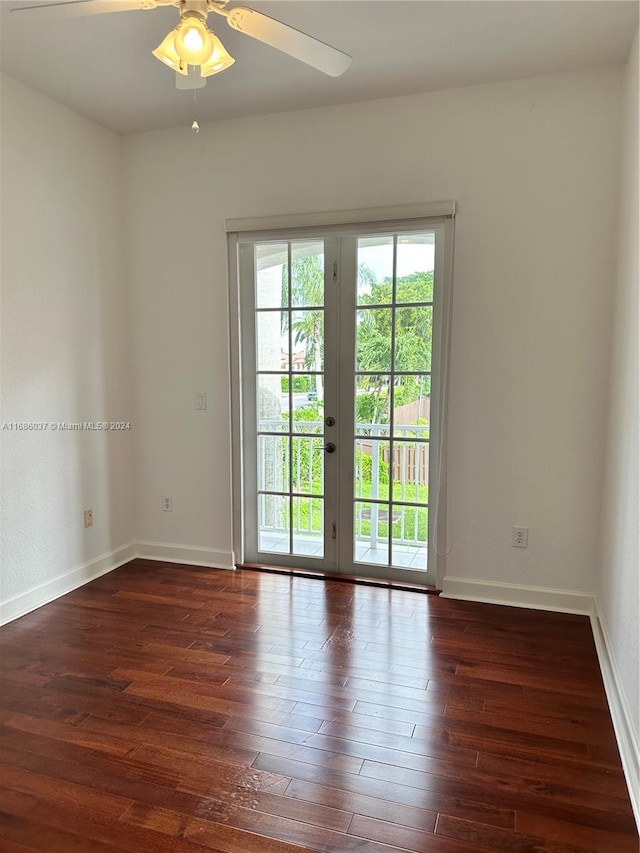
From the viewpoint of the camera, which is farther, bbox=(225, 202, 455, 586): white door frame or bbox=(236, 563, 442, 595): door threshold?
bbox=(236, 563, 442, 595): door threshold

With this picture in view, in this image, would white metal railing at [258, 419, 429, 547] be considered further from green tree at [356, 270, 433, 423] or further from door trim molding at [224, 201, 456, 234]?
door trim molding at [224, 201, 456, 234]

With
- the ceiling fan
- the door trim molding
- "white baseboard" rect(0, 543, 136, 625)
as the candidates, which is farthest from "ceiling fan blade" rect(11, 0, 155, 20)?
"white baseboard" rect(0, 543, 136, 625)

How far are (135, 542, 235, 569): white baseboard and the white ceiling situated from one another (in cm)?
269

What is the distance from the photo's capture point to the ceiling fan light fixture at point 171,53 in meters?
1.81

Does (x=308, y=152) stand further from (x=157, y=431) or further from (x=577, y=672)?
(x=577, y=672)

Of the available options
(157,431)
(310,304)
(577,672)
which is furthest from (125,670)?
(310,304)

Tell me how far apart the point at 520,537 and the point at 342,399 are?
1.28m

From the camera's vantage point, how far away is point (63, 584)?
11.0 ft

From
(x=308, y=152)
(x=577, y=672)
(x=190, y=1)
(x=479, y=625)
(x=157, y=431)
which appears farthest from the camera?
(x=157, y=431)

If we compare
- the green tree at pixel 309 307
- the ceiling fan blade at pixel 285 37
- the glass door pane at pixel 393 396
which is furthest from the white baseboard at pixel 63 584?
the ceiling fan blade at pixel 285 37

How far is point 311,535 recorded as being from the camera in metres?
3.70

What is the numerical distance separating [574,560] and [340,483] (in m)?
1.38

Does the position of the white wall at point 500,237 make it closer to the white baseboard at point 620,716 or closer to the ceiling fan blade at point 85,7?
the white baseboard at point 620,716

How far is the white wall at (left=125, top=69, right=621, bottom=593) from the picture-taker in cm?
292
